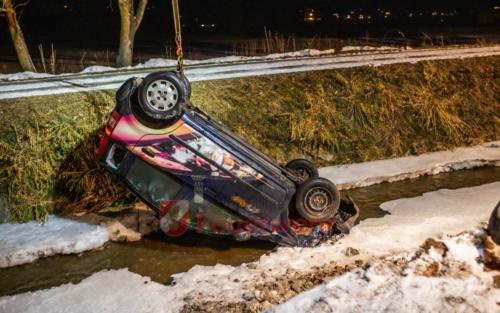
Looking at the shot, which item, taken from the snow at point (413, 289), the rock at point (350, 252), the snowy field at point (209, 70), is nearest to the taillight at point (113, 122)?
the snow at point (413, 289)

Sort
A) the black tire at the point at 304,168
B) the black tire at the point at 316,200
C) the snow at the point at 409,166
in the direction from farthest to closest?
the snow at the point at 409,166 < the black tire at the point at 304,168 < the black tire at the point at 316,200

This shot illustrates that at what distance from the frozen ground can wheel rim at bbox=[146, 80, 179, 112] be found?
6.56 ft

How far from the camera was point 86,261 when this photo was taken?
6.13 m

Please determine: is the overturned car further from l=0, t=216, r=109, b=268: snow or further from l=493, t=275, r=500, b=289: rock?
l=493, t=275, r=500, b=289: rock

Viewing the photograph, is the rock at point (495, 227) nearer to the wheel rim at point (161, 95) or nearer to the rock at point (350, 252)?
the rock at point (350, 252)

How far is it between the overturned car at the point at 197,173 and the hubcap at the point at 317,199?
1cm

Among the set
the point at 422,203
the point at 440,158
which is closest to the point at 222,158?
the point at 422,203

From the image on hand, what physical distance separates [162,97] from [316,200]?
221 cm

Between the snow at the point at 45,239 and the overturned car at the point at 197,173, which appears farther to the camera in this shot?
the snow at the point at 45,239

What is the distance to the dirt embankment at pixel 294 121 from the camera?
734 cm

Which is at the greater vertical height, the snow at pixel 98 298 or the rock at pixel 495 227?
the rock at pixel 495 227

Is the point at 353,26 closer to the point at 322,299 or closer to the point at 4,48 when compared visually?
the point at 4,48

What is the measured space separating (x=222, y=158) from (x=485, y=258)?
301cm

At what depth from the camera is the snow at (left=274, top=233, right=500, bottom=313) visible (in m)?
4.57
